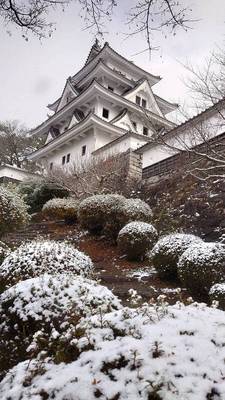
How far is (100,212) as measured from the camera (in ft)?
42.7

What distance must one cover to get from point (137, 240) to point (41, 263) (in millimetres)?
4180

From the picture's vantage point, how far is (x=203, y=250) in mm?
7180

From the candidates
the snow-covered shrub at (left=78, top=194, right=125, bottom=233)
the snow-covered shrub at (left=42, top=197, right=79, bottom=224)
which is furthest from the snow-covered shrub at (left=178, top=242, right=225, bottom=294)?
the snow-covered shrub at (left=42, top=197, right=79, bottom=224)

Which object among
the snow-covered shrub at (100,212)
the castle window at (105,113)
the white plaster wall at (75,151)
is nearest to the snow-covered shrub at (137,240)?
the snow-covered shrub at (100,212)

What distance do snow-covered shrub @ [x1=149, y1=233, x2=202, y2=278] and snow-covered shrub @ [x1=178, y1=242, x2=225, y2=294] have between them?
3.24 feet

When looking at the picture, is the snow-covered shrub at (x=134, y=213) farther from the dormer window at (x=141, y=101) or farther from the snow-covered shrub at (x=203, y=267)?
the dormer window at (x=141, y=101)

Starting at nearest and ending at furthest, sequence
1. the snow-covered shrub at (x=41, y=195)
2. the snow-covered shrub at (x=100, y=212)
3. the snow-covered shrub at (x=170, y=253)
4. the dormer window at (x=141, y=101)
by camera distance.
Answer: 1. the snow-covered shrub at (x=170, y=253)
2. the snow-covered shrub at (x=100, y=212)
3. the snow-covered shrub at (x=41, y=195)
4. the dormer window at (x=141, y=101)

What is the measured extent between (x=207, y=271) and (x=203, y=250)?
46 cm

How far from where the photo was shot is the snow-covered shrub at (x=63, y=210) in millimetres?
16547

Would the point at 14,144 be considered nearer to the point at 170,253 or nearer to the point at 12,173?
the point at 12,173

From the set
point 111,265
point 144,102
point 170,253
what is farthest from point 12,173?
point 170,253

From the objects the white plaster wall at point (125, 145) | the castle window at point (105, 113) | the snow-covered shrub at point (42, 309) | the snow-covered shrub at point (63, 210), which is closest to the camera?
the snow-covered shrub at point (42, 309)

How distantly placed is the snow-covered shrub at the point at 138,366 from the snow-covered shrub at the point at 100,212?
32.7 feet

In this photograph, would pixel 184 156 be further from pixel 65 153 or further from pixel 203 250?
pixel 65 153
